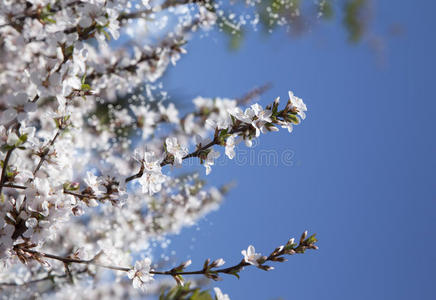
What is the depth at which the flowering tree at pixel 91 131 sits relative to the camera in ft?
5.23

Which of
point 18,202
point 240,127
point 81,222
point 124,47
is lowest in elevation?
point 81,222

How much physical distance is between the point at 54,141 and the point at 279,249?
1180 millimetres

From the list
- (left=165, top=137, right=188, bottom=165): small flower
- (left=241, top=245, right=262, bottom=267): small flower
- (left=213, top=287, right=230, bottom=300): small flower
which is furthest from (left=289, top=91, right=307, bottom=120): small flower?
(left=213, top=287, right=230, bottom=300): small flower

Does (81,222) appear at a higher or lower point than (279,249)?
lower

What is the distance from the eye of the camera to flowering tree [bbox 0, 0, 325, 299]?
1595 millimetres

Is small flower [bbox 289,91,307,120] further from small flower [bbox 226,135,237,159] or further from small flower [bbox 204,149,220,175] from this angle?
small flower [bbox 204,149,220,175]

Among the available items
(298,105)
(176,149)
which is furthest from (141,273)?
(298,105)

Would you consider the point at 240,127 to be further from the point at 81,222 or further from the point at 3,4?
the point at 81,222

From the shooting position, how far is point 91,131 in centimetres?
435

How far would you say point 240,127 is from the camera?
5.46 feet

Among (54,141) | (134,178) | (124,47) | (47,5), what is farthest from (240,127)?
(124,47)

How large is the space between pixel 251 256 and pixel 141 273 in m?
0.52

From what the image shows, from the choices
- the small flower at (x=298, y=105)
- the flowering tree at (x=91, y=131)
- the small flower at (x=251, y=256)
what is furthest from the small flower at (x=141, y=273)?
the small flower at (x=298, y=105)

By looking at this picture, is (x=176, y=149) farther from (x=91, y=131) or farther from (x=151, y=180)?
(x=91, y=131)
